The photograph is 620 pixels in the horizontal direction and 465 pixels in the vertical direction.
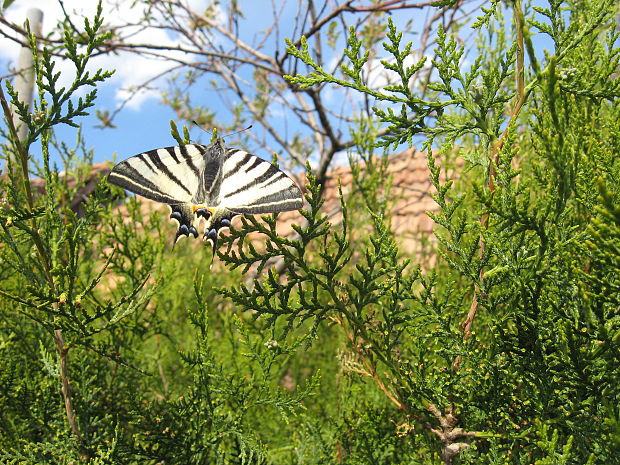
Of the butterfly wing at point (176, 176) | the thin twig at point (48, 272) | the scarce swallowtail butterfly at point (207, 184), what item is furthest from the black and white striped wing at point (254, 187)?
the thin twig at point (48, 272)

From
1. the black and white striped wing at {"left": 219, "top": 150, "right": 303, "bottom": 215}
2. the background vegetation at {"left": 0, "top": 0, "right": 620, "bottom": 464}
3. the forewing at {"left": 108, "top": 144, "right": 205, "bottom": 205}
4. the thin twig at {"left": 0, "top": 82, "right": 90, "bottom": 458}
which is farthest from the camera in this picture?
the forewing at {"left": 108, "top": 144, "right": 205, "bottom": 205}

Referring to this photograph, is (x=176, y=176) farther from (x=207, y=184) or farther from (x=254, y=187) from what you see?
(x=254, y=187)

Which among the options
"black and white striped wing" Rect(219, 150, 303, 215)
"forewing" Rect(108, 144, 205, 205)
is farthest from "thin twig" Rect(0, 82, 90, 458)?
"black and white striped wing" Rect(219, 150, 303, 215)

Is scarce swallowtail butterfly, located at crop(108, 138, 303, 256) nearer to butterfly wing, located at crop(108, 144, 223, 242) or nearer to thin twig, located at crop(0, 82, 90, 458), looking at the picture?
butterfly wing, located at crop(108, 144, 223, 242)

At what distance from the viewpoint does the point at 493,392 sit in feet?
5.29

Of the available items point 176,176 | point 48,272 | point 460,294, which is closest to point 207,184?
point 176,176

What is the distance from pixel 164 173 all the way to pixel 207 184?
0.76 feet

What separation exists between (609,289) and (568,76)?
0.89 metres

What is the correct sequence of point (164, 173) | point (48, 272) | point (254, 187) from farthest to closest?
1. point (164, 173)
2. point (254, 187)
3. point (48, 272)

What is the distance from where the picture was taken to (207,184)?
7.92ft

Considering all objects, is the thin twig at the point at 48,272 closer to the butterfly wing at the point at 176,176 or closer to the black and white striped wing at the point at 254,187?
the butterfly wing at the point at 176,176

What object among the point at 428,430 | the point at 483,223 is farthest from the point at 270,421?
the point at 483,223

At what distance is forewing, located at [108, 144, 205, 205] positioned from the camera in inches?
85.5

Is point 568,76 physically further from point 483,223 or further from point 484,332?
point 484,332
